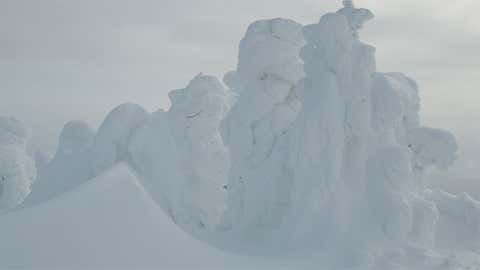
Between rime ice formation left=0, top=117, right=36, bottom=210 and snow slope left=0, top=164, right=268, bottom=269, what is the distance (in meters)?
31.8

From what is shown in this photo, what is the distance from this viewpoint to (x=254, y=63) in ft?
95.4

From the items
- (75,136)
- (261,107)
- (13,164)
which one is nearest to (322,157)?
(261,107)

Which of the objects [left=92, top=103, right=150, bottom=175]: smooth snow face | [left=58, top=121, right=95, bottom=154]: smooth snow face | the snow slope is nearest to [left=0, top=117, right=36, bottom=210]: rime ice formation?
[left=58, top=121, right=95, bottom=154]: smooth snow face

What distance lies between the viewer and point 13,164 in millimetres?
48062

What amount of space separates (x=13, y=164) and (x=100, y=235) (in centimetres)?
3659

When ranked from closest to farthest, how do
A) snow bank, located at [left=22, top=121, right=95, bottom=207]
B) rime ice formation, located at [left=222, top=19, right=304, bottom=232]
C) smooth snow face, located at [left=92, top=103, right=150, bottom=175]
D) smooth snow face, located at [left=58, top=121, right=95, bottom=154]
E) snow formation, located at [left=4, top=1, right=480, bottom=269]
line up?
snow formation, located at [left=4, top=1, right=480, bottom=269]
rime ice formation, located at [left=222, top=19, right=304, bottom=232]
smooth snow face, located at [left=92, top=103, right=150, bottom=175]
snow bank, located at [left=22, top=121, right=95, bottom=207]
smooth snow face, located at [left=58, top=121, right=95, bottom=154]

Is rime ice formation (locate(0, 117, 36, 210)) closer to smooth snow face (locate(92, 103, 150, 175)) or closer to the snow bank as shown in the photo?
the snow bank

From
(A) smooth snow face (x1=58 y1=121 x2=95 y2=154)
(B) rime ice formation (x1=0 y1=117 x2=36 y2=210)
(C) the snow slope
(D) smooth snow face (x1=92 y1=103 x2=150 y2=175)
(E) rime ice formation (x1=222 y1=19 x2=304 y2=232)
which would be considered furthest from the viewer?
(B) rime ice formation (x1=0 y1=117 x2=36 y2=210)

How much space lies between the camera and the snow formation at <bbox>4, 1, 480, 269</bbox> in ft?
72.8

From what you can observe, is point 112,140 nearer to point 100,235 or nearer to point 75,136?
point 75,136

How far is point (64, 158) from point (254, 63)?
40.2 feet

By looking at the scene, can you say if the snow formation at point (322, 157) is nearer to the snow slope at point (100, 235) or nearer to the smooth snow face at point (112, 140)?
the smooth snow face at point (112, 140)

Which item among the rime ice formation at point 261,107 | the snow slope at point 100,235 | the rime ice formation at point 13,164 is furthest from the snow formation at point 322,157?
the rime ice formation at point 13,164

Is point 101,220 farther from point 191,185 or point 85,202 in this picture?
point 191,185
